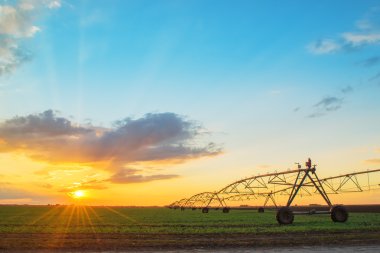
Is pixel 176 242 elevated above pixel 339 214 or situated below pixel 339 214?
below

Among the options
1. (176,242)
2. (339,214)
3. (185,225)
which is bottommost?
(176,242)

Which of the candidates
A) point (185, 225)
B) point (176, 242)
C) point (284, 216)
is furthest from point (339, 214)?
point (176, 242)

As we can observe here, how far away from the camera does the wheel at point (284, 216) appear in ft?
112

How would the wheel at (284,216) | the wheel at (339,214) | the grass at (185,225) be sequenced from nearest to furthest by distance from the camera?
1. the grass at (185,225)
2. the wheel at (284,216)
3. the wheel at (339,214)

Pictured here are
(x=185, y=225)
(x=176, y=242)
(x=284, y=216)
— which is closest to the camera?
(x=176, y=242)

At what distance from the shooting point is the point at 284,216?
1348 inches

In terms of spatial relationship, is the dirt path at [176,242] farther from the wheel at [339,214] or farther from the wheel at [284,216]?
the wheel at [339,214]

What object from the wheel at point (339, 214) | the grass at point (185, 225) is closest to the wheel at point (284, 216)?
the grass at point (185, 225)

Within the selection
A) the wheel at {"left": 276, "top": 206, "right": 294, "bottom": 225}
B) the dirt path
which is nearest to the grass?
the wheel at {"left": 276, "top": 206, "right": 294, "bottom": 225}

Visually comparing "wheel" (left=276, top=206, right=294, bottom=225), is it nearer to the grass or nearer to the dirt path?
the grass

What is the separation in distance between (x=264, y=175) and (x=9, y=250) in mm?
26984

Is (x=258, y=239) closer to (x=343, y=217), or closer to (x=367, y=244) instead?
(x=367, y=244)

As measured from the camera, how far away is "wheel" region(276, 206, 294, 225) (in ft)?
112

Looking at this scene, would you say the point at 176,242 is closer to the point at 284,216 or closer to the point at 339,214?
the point at 284,216
